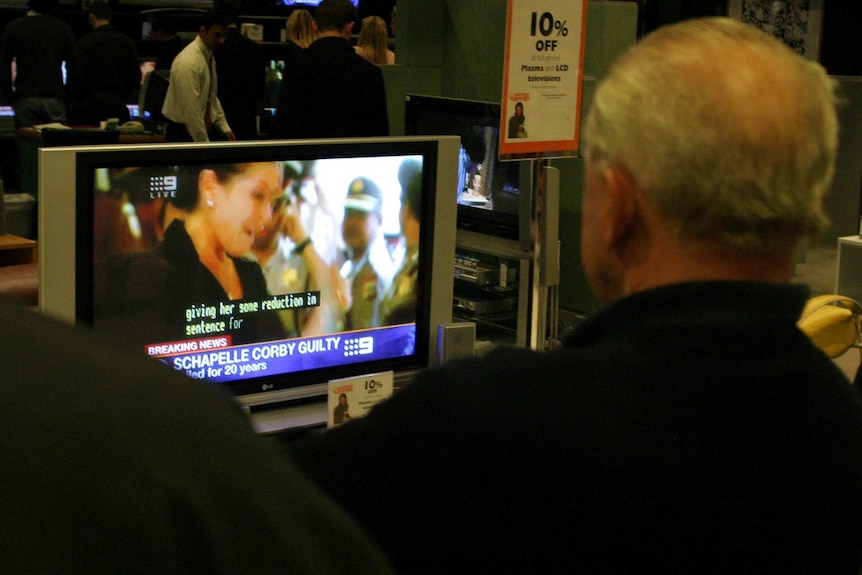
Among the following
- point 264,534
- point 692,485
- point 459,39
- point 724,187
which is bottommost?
point 692,485

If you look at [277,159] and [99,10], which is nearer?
[277,159]

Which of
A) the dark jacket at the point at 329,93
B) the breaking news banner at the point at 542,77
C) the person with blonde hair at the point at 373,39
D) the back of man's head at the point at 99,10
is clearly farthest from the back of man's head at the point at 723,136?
the back of man's head at the point at 99,10

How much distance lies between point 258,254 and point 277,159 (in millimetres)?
182

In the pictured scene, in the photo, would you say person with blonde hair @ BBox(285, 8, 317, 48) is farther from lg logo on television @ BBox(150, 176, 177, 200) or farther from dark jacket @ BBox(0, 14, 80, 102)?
lg logo on television @ BBox(150, 176, 177, 200)

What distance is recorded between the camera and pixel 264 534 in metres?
0.46

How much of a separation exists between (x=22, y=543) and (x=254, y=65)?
712 cm

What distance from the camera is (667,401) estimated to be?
895 mm

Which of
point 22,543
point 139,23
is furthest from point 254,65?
point 22,543

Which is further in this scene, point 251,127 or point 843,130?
point 843,130

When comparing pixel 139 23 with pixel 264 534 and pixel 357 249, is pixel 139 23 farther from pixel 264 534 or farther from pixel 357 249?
pixel 264 534

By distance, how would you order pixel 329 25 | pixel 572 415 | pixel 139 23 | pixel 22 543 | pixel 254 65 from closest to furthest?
pixel 22 543, pixel 572 415, pixel 329 25, pixel 254 65, pixel 139 23

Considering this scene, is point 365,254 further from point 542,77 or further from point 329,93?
point 329,93

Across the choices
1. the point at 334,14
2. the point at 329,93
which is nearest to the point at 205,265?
the point at 329,93

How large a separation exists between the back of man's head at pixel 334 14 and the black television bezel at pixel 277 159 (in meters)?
2.87
